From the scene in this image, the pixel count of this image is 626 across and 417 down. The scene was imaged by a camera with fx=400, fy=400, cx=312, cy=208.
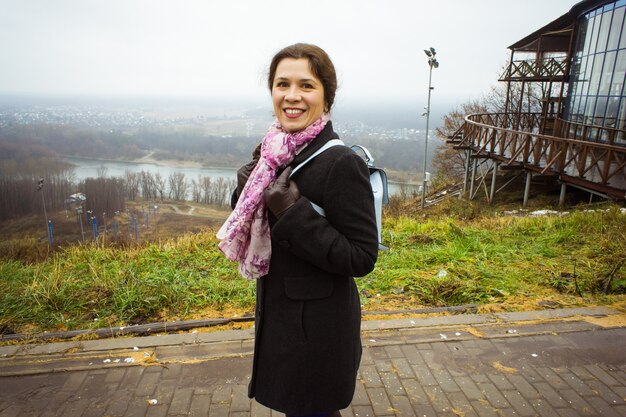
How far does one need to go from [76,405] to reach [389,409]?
2.09 metres

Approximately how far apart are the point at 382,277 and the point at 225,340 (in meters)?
2.19

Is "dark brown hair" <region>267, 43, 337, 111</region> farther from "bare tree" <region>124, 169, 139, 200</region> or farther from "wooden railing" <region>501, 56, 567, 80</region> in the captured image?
"bare tree" <region>124, 169, 139, 200</region>

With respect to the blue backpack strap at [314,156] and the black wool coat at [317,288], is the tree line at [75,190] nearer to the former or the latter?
the black wool coat at [317,288]

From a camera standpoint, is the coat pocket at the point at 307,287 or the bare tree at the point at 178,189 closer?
the coat pocket at the point at 307,287

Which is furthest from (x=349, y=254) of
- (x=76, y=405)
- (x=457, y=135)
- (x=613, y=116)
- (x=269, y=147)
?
(x=457, y=135)

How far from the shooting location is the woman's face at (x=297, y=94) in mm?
1533

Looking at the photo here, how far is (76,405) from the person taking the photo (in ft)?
8.79

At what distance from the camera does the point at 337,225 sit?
146 cm

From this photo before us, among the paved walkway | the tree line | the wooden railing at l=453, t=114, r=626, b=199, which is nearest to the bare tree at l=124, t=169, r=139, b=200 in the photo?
the tree line

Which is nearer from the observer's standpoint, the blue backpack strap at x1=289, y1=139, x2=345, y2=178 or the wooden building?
the blue backpack strap at x1=289, y1=139, x2=345, y2=178

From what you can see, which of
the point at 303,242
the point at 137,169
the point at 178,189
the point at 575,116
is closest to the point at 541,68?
the point at 575,116

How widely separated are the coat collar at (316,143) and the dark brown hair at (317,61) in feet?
0.46

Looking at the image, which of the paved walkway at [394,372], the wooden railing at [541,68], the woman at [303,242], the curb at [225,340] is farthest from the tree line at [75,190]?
the woman at [303,242]

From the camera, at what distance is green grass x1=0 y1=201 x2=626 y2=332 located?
4125 millimetres
